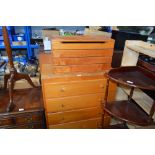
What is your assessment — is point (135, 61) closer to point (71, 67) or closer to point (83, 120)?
point (71, 67)

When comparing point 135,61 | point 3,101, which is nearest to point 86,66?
point 135,61

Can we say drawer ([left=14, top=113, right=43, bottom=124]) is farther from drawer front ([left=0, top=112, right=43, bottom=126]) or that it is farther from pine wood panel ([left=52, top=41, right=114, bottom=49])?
pine wood panel ([left=52, top=41, right=114, bottom=49])

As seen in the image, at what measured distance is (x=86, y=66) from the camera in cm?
104

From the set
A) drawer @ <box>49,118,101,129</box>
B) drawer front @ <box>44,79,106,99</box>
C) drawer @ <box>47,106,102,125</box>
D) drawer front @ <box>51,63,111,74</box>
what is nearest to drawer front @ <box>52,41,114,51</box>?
drawer front @ <box>51,63,111,74</box>

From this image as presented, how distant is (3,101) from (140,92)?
121 cm

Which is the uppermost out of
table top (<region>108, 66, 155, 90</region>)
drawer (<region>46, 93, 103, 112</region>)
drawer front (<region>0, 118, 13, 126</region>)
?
table top (<region>108, 66, 155, 90</region>)

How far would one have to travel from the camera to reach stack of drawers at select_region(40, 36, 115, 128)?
3.15 feet

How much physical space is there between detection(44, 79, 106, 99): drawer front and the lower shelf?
6.3 inches

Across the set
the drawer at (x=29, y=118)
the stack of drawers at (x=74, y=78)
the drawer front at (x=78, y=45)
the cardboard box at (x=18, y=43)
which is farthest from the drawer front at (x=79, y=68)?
the cardboard box at (x=18, y=43)

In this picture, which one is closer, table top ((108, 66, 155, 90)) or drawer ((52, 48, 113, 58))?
table top ((108, 66, 155, 90))

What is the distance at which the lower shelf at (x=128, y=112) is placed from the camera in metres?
0.89

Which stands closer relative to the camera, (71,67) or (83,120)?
(71,67)

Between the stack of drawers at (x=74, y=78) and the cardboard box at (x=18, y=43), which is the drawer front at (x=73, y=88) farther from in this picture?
the cardboard box at (x=18, y=43)
